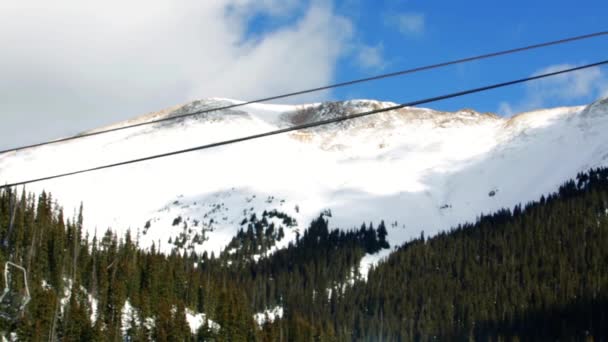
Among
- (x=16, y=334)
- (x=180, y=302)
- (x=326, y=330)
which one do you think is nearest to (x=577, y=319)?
(x=326, y=330)

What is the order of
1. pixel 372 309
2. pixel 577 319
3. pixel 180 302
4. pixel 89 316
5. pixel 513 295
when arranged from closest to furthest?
pixel 89 316
pixel 180 302
pixel 577 319
pixel 513 295
pixel 372 309

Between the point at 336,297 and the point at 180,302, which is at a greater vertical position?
the point at 336,297

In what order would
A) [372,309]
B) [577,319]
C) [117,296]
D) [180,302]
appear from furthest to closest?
[372,309]
[577,319]
[180,302]
[117,296]

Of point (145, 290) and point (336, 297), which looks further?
point (336, 297)

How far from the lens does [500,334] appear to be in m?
153

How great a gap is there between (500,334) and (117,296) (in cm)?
7860

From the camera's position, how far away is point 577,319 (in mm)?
148125

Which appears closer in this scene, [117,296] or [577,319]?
[117,296]

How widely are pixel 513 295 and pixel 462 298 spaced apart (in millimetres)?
13374

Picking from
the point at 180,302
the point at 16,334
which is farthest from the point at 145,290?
the point at 16,334

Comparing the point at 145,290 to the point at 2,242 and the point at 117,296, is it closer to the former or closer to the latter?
the point at 117,296

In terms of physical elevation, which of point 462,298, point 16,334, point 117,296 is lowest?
point 16,334

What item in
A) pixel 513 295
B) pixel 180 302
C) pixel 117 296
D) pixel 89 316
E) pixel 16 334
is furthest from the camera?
pixel 513 295

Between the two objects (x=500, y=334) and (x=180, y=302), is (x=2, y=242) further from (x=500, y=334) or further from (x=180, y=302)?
(x=500, y=334)
